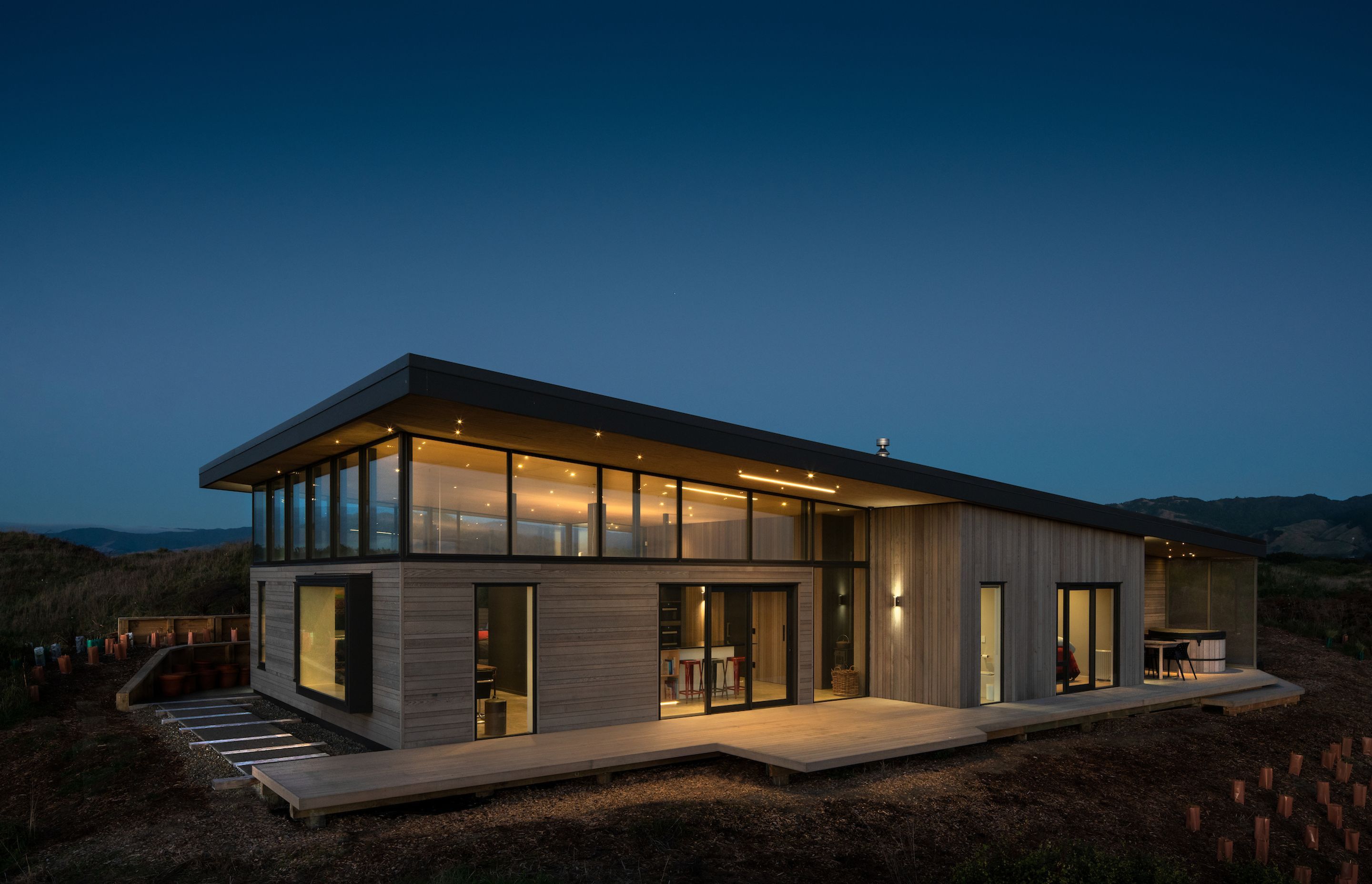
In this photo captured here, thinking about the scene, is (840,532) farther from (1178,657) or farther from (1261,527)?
(1261,527)

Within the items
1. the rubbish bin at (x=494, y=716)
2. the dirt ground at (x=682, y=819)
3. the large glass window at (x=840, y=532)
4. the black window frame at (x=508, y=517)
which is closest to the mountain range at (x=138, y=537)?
the black window frame at (x=508, y=517)

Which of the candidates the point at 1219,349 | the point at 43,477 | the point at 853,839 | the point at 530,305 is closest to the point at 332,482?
the point at 853,839

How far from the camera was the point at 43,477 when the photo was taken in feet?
241

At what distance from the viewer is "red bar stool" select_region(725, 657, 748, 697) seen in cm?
1066

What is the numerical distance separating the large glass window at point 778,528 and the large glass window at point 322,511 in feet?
17.5

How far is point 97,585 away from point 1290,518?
99.8 m

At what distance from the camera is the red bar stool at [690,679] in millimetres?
10273

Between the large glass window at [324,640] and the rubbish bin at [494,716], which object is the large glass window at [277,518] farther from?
the rubbish bin at [494,716]

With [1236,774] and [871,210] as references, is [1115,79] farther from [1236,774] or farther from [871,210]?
[871,210]

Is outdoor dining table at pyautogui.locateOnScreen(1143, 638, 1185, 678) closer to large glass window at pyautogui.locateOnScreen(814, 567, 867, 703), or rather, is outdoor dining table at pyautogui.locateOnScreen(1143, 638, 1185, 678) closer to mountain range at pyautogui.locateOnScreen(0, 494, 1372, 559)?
large glass window at pyautogui.locateOnScreen(814, 567, 867, 703)

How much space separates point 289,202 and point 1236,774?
122 feet

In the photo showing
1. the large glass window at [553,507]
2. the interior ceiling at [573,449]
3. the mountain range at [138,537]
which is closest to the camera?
the interior ceiling at [573,449]

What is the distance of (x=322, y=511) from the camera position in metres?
10.7

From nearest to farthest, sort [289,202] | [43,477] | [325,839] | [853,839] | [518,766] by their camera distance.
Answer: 1. [325,839]
2. [853,839]
3. [518,766]
4. [289,202]
5. [43,477]
